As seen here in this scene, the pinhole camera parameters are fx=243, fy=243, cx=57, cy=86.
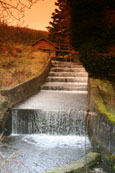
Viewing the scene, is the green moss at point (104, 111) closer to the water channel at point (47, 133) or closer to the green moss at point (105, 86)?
the water channel at point (47, 133)

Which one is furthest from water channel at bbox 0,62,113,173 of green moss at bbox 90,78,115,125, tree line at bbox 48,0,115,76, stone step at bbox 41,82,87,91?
tree line at bbox 48,0,115,76

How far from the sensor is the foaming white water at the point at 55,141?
787cm

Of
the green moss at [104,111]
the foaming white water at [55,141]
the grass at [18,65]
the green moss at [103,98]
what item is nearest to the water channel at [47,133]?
the foaming white water at [55,141]

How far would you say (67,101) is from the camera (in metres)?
11.3

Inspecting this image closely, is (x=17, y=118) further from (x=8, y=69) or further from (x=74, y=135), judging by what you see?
(x=8, y=69)

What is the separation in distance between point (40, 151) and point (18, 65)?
9331mm

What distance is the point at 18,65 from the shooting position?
1580 centimetres

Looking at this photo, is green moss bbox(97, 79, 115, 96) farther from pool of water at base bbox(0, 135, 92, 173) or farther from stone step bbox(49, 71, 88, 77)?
stone step bbox(49, 71, 88, 77)

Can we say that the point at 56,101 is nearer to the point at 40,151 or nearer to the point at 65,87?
the point at 65,87

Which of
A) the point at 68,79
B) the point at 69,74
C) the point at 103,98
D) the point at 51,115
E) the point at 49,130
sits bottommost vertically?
the point at 49,130

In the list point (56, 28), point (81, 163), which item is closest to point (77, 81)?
point (81, 163)

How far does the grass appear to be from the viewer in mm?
12934

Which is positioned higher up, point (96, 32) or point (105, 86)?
point (96, 32)

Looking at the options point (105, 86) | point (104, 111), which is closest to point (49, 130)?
point (104, 111)
